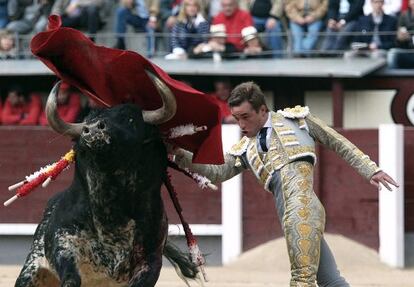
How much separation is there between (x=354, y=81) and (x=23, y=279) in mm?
6666

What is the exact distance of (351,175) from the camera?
34.5 ft

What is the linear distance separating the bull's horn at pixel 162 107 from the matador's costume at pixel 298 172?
398mm

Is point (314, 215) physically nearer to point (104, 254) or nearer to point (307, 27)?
point (104, 254)

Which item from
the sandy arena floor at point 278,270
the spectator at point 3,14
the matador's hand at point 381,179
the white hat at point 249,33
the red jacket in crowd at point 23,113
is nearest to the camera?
the matador's hand at point 381,179

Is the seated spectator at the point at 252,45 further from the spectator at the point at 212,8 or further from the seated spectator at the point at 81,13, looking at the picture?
the seated spectator at the point at 81,13

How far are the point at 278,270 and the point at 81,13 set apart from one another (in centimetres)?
368

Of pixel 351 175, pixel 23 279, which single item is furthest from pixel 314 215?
pixel 351 175

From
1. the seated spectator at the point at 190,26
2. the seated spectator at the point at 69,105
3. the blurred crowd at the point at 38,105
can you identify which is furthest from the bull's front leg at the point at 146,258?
the seated spectator at the point at 190,26

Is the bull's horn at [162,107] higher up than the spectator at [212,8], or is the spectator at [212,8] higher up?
the bull's horn at [162,107]

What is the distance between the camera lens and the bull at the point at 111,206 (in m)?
5.46

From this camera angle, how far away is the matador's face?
577 cm

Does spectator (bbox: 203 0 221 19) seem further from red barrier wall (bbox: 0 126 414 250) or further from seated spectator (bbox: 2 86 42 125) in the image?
red barrier wall (bbox: 0 126 414 250)

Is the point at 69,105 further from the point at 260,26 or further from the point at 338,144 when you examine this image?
the point at 338,144

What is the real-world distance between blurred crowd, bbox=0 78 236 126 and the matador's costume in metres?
5.50
